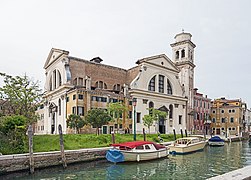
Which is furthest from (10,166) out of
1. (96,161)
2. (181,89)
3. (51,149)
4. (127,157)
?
(181,89)

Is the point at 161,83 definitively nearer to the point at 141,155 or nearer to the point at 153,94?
the point at 153,94

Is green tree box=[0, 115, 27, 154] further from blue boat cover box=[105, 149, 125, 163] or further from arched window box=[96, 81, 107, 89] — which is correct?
arched window box=[96, 81, 107, 89]

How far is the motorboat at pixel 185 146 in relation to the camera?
23.6 m

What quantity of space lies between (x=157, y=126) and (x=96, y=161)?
82.5ft

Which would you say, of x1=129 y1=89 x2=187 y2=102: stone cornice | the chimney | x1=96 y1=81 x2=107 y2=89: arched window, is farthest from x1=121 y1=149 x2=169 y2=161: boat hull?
the chimney

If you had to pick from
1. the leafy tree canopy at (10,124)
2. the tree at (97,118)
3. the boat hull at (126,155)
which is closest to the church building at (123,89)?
the tree at (97,118)

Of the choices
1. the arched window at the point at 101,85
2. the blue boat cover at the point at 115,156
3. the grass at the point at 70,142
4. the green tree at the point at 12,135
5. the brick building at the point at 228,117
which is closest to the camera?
the green tree at the point at 12,135

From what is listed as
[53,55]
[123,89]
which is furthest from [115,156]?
[53,55]

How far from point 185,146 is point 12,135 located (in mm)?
14859

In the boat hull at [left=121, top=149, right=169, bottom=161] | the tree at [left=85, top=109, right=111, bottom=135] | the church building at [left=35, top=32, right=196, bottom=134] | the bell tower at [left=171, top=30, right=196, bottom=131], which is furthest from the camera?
the bell tower at [left=171, top=30, right=196, bottom=131]

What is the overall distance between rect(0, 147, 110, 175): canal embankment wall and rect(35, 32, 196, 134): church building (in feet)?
46.3

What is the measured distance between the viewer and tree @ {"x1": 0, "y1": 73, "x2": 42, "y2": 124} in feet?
69.1

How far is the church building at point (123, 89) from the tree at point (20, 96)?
35.3ft

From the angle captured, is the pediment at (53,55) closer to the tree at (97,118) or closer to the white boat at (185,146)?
the tree at (97,118)
